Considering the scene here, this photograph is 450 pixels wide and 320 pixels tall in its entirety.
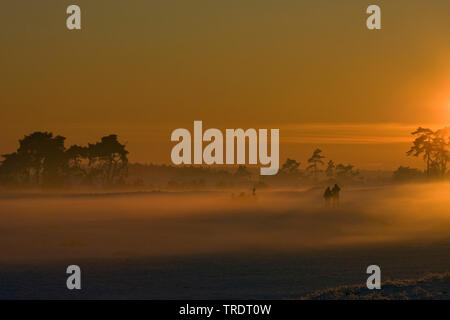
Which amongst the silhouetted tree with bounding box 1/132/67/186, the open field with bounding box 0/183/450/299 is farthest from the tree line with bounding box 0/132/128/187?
the open field with bounding box 0/183/450/299

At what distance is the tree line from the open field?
72.3 feet

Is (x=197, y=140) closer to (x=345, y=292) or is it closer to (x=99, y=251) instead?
(x=99, y=251)

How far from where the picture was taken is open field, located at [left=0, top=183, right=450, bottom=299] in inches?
1135

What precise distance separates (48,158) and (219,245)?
204 ft

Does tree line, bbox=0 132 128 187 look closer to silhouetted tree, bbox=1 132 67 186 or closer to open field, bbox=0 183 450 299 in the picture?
silhouetted tree, bbox=1 132 67 186

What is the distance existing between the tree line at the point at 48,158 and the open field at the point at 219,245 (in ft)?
72.3

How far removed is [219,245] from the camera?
42.2m

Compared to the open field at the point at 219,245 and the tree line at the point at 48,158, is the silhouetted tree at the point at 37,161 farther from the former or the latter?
the open field at the point at 219,245

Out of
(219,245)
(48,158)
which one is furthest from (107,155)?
(219,245)

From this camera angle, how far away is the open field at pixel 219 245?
2884cm

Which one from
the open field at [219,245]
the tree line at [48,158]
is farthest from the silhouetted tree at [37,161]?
the open field at [219,245]

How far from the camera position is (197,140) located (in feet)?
129
